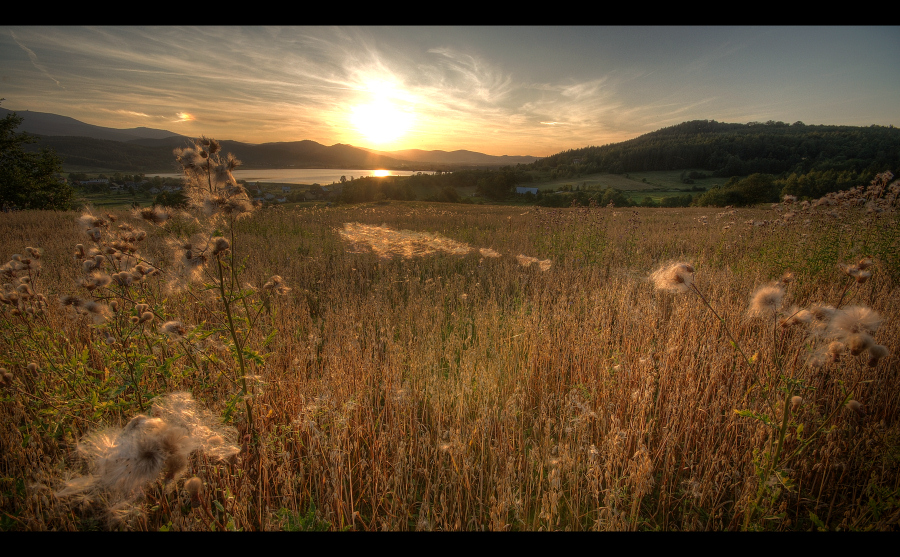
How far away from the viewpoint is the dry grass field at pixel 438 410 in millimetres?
1989

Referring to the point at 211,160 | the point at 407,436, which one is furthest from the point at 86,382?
the point at 407,436

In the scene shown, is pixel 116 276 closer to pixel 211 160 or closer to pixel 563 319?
pixel 211 160

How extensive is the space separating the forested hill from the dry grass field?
229 ft

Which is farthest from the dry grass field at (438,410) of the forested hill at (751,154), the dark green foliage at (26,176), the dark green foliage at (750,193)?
the forested hill at (751,154)

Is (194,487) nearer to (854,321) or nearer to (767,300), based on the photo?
(854,321)

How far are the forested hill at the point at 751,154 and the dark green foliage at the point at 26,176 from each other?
82644mm

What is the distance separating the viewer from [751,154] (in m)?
71.2

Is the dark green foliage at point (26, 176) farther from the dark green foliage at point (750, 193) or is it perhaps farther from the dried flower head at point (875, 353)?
the dark green foliage at point (750, 193)

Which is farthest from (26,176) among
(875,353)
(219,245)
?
(875,353)

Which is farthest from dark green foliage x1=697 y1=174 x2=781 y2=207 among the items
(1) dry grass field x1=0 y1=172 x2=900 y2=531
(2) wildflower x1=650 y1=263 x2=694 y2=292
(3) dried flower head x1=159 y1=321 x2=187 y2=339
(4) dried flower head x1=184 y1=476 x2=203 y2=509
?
(4) dried flower head x1=184 y1=476 x2=203 y2=509

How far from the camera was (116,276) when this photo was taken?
2613 millimetres

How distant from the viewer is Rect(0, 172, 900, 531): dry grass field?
1989 millimetres

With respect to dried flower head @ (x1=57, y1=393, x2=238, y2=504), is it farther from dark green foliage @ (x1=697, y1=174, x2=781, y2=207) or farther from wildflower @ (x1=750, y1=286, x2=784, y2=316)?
dark green foliage @ (x1=697, y1=174, x2=781, y2=207)
